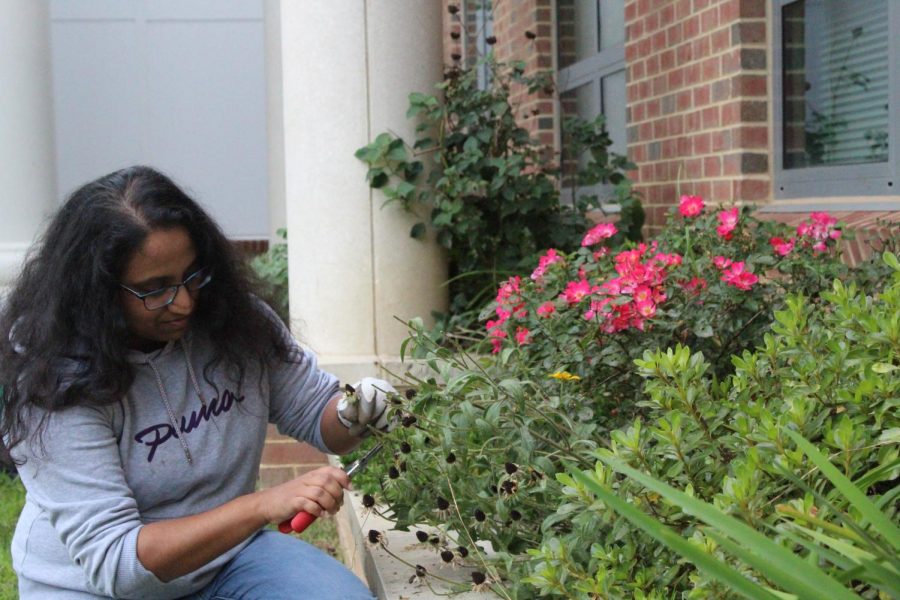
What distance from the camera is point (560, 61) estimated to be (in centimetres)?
721

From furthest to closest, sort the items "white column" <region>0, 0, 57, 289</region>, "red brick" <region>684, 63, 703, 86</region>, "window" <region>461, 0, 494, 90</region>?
"window" <region>461, 0, 494, 90</region>
"white column" <region>0, 0, 57, 289</region>
"red brick" <region>684, 63, 703, 86</region>

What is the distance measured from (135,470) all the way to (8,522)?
2.62 metres

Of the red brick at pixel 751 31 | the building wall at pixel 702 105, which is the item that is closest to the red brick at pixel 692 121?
the building wall at pixel 702 105

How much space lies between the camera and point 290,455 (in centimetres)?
477

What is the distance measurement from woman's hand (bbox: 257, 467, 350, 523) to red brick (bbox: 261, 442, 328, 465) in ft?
8.13

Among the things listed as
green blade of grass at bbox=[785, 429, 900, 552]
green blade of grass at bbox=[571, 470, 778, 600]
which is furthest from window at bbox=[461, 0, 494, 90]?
green blade of grass at bbox=[571, 470, 778, 600]

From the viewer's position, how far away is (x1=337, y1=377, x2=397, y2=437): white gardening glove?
261cm

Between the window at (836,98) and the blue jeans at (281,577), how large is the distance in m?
2.38

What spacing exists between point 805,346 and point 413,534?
1207 mm

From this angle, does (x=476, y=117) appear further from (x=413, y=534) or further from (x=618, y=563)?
(x=618, y=563)

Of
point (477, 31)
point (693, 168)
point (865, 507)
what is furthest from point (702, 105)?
point (477, 31)

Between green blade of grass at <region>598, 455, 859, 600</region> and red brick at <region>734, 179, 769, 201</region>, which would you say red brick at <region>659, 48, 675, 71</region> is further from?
green blade of grass at <region>598, 455, 859, 600</region>

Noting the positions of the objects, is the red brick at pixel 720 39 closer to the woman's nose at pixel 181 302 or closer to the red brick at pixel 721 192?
the red brick at pixel 721 192

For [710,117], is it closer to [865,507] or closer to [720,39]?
[720,39]
